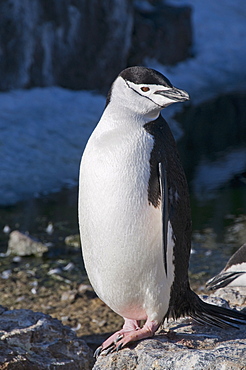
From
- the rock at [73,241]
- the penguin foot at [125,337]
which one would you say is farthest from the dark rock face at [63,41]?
the penguin foot at [125,337]

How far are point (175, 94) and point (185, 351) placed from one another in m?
1.10

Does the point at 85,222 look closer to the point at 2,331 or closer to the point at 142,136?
the point at 142,136

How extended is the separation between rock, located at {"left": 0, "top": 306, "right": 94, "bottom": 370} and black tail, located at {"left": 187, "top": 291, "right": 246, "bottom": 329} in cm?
78

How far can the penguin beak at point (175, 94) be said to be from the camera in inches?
114

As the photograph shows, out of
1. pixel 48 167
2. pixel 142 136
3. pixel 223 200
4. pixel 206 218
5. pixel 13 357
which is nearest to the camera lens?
pixel 142 136

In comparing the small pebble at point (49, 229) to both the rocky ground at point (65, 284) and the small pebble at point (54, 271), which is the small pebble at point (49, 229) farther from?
the small pebble at point (54, 271)

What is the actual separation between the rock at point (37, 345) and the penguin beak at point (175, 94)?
4.89ft

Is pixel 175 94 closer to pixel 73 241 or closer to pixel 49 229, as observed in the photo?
pixel 73 241

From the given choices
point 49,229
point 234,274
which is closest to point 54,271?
point 49,229

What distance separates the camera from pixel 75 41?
493 inches

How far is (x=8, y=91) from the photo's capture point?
11.6 meters

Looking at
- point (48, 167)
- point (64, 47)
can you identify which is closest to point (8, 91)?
point (64, 47)

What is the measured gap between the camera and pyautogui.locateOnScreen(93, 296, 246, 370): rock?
2.61m

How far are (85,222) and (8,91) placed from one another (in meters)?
8.89
